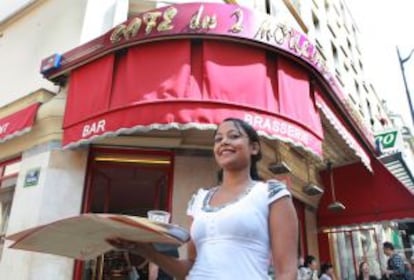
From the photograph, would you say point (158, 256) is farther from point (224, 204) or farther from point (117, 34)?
point (117, 34)

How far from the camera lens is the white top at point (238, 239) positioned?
1620 mm

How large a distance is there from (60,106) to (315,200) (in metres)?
7.20

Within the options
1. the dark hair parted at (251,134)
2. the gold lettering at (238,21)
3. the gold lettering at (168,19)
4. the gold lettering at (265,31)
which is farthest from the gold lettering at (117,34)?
the dark hair parted at (251,134)

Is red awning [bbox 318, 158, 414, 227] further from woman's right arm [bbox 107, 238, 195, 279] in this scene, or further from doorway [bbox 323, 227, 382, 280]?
woman's right arm [bbox 107, 238, 195, 279]

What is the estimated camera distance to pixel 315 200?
10984 millimetres

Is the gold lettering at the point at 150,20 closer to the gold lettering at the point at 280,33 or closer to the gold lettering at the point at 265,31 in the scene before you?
the gold lettering at the point at 265,31

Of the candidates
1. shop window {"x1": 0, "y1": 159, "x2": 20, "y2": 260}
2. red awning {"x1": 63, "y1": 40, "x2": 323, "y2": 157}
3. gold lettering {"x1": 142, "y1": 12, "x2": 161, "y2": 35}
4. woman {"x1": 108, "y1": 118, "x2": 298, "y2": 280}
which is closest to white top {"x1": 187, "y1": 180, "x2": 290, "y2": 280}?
woman {"x1": 108, "y1": 118, "x2": 298, "y2": 280}

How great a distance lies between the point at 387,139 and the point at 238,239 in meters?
11.4

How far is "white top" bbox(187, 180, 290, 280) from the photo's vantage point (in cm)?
162

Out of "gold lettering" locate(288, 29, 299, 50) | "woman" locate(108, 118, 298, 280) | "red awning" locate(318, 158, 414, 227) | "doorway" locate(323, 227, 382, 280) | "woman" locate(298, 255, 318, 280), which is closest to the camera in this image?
"woman" locate(108, 118, 298, 280)

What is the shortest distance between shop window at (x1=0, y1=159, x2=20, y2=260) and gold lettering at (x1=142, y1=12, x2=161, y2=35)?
3.78m

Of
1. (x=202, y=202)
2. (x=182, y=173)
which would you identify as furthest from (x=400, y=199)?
(x=202, y=202)

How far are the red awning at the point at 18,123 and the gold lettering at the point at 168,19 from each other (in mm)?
2834

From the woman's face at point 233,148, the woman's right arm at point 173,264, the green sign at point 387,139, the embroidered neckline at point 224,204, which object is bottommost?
the woman's right arm at point 173,264
